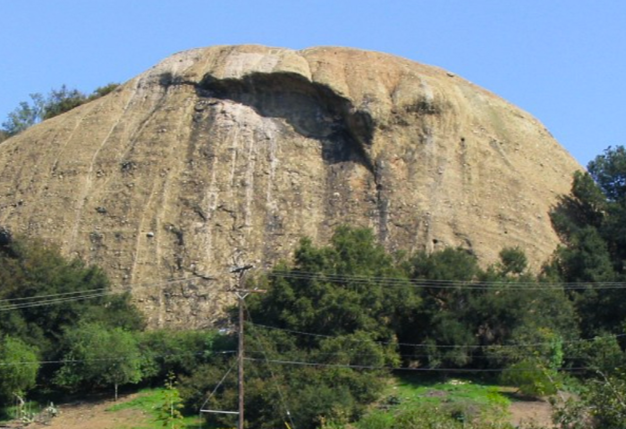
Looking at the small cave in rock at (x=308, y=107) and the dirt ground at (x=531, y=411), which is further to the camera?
the small cave in rock at (x=308, y=107)

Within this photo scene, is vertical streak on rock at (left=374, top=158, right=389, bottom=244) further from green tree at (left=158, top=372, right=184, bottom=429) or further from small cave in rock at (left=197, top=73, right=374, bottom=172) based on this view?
green tree at (left=158, top=372, right=184, bottom=429)

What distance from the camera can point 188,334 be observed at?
4422cm

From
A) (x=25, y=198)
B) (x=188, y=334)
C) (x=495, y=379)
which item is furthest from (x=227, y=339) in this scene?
(x=25, y=198)

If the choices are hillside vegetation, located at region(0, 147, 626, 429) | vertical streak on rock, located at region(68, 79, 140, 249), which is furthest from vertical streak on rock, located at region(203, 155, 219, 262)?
vertical streak on rock, located at region(68, 79, 140, 249)

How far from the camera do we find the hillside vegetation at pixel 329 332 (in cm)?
4125

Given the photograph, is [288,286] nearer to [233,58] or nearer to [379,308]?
[379,308]

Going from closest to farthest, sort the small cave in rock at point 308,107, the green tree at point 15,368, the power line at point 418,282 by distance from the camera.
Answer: the green tree at point 15,368 < the power line at point 418,282 < the small cave in rock at point 308,107

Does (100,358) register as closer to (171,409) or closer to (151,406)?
(151,406)

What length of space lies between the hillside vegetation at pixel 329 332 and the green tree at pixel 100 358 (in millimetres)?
46

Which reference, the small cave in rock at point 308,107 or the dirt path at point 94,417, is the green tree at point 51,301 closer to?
the dirt path at point 94,417

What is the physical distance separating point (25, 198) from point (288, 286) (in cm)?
1326

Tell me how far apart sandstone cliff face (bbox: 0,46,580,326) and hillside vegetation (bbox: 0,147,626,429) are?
2.21 m

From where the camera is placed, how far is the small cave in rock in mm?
50688

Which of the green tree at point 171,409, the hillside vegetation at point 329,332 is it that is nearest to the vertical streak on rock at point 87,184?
the hillside vegetation at point 329,332
